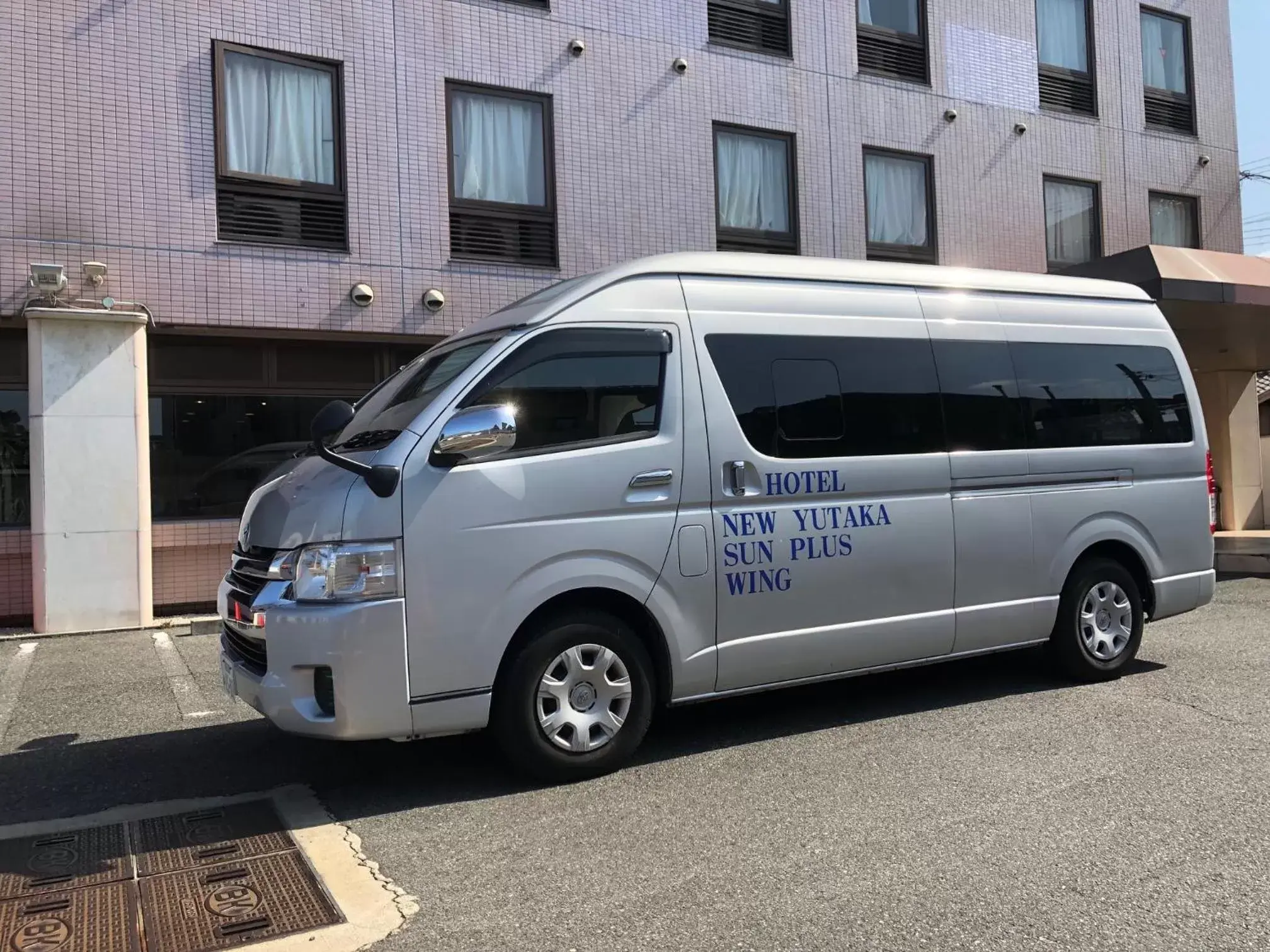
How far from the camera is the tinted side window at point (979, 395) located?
5.86 metres

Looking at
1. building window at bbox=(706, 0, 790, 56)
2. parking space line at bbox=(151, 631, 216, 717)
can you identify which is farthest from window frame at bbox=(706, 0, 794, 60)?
parking space line at bbox=(151, 631, 216, 717)

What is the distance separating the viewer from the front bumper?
4.20 meters

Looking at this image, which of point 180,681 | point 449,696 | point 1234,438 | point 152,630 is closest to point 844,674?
point 449,696

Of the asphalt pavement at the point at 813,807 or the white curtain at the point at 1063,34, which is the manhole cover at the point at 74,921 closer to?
the asphalt pavement at the point at 813,807

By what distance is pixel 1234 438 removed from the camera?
54.0 ft

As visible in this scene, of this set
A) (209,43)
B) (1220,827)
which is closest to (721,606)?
(1220,827)

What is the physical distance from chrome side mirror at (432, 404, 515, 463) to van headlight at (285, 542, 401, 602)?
47cm

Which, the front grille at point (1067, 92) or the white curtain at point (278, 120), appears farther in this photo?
the front grille at point (1067, 92)

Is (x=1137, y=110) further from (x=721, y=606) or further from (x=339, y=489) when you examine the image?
(x=339, y=489)

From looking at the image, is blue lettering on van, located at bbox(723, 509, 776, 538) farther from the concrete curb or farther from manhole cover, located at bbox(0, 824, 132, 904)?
the concrete curb

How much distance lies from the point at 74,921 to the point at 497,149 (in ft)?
30.4

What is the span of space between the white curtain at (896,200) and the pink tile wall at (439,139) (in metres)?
0.29

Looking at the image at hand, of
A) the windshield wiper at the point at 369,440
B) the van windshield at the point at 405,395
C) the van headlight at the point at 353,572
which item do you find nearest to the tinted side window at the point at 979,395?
the van windshield at the point at 405,395

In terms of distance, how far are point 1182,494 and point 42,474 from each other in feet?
30.8
